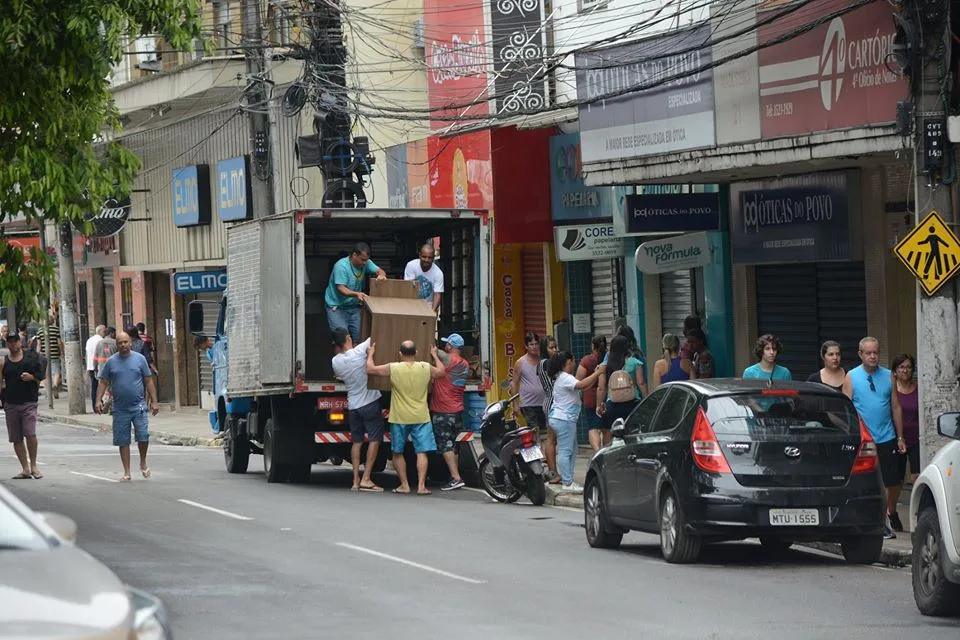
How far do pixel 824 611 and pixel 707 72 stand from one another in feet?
32.7

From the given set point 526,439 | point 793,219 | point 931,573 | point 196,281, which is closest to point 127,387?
A: point 526,439

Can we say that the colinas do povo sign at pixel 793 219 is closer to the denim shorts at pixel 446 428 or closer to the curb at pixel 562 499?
the curb at pixel 562 499

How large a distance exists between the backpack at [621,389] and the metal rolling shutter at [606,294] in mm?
6184

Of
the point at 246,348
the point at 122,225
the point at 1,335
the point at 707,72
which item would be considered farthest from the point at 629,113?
the point at 1,335

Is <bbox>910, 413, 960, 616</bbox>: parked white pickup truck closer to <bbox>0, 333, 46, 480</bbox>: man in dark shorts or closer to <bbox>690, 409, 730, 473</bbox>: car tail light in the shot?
<bbox>690, 409, 730, 473</bbox>: car tail light

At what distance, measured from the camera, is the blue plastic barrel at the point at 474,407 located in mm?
20391

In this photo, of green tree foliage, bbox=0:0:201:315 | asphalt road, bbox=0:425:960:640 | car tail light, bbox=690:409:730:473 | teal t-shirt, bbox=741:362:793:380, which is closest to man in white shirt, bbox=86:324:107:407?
asphalt road, bbox=0:425:960:640

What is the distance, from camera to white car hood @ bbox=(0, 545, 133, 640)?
223 inches

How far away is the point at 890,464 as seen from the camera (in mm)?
15375

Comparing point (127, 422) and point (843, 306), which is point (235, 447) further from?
point (843, 306)

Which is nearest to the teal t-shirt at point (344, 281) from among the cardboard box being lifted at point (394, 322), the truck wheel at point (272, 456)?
the cardboard box being lifted at point (394, 322)

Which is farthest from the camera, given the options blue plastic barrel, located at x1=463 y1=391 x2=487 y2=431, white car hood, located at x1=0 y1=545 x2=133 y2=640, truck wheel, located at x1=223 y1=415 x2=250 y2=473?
truck wheel, located at x1=223 y1=415 x2=250 y2=473

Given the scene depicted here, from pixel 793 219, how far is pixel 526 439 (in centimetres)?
471

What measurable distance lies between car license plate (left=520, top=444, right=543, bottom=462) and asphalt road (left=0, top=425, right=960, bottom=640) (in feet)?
1.84
